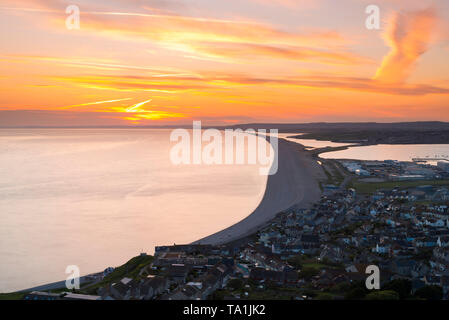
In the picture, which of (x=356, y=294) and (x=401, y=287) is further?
(x=401, y=287)

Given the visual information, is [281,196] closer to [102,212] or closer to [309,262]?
[102,212]

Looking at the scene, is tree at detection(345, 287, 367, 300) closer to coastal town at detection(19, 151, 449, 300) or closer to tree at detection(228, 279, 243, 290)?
coastal town at detection(19, 151, 449, 300)

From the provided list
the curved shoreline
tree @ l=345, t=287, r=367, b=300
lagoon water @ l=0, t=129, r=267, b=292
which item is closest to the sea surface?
the curved shoreline


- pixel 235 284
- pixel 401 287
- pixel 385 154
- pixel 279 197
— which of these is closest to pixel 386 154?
pixel 385 154

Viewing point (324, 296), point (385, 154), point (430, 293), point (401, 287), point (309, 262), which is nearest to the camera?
point (324, 296)

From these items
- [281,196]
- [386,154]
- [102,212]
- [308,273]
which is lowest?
[308,273]

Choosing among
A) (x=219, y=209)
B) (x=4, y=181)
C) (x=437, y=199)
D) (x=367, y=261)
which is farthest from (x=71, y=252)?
(x=4, y=181)

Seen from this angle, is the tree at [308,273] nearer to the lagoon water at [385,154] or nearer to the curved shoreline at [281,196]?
the curved shoreline at [281,196]
